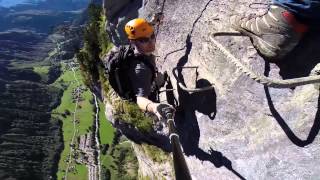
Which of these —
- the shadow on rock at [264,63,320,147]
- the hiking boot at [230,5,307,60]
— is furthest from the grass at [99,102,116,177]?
the shadow on rock at [264,63,320,147]

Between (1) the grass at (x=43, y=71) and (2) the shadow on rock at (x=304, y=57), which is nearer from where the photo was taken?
(2) the shadow on rock at (x=304, y=57)

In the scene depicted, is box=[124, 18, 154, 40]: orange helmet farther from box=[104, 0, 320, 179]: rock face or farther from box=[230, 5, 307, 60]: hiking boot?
box=[230, 5, 307, 60]: hiking boot

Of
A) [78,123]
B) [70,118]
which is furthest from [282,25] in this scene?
[70,118]

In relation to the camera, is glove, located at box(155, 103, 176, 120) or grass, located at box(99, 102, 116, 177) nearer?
glove, located at box(155, 103, 176, 120)

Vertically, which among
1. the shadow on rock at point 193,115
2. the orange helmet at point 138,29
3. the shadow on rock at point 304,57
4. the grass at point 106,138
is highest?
the orange helmet at point 138,29

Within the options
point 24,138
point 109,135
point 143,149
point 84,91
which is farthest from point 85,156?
point 143,149

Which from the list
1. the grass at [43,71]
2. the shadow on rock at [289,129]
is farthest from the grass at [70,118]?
the shadow on rock at [289,129]

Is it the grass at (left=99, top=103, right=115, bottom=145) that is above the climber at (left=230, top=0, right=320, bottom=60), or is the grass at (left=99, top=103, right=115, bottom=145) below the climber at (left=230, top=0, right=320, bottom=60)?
below

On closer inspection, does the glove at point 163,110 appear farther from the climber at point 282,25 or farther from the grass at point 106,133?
the grass at point 106,133
